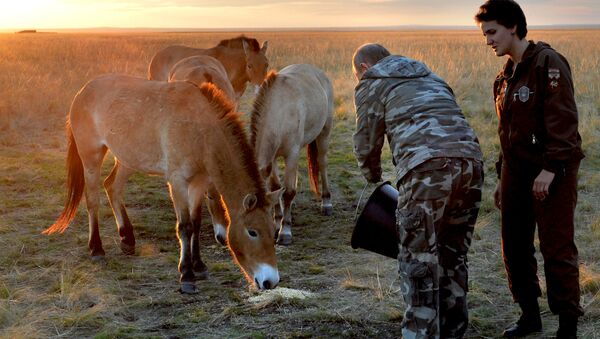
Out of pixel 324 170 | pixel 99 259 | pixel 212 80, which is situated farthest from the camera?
pixel 324 170

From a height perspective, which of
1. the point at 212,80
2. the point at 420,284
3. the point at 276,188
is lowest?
the point at 276,188

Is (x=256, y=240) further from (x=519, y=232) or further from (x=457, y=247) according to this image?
(x=519, y=232)

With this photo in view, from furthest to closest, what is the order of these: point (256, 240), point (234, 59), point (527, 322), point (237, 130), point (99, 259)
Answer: point (234, 59) → point (99, 259) → point (237, 130) → point (256, 240) → point (527, 322)

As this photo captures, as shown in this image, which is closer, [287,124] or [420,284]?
[420,284]

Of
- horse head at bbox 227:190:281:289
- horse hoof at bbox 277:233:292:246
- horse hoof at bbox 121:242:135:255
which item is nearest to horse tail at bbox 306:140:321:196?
horse hoof at bbox 277:233:292:246

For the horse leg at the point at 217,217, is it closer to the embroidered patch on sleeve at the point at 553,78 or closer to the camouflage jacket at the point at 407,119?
the camouflage jacket at the point at 407,119

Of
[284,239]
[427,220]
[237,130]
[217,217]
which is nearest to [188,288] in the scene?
[217,217]

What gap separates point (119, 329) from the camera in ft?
16.1

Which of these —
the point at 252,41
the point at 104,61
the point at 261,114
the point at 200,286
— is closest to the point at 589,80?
the point at 252,41

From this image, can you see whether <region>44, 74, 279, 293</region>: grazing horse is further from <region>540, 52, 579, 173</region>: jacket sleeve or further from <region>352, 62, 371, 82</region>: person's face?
<region>540, 52, 579, 173</region>: jacket sleeve

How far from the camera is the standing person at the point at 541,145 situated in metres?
4.00

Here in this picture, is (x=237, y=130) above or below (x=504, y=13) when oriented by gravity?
below

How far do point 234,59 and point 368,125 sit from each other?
9097mm

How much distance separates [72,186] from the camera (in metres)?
7.34
